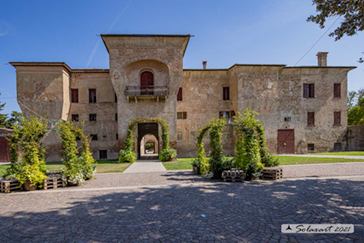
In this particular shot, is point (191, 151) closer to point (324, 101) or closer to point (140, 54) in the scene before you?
point (140, 54)

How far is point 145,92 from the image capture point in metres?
17.9

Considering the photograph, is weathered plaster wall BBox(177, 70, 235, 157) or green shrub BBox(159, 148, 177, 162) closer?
green shrub BBox(159, 148, 177, 162)

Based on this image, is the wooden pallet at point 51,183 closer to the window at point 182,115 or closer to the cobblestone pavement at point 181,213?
the cobblestone pavement at point 181,213

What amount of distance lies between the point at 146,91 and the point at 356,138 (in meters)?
24.1

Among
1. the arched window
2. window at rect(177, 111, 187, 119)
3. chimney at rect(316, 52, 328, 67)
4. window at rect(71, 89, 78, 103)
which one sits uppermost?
chimney at rect(316, 52, 328, 67)

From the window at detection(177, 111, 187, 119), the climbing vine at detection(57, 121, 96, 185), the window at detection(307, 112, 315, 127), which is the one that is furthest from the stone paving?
the window at detection(307, 112, 315, 127)

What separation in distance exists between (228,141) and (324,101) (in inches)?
467

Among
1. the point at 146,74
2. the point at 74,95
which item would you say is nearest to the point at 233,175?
the point at 146,74

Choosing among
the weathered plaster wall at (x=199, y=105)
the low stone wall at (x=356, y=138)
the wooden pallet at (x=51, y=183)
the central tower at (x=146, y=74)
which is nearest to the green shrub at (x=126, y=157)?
the central tower at (x=146, y=74)

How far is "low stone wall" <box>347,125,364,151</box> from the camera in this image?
67.1 ft

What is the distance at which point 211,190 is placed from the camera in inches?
264

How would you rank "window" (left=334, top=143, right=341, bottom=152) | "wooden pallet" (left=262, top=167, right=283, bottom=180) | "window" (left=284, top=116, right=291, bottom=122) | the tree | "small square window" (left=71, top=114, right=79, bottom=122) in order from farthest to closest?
"window" (left=334, top=143, right=341, bottom=152), "window" (left=284, top=116, right=291, bottom=122), "small square window" (left=71, top=114, right=79, bottom=122), "wooden pallet" (left=262, top=167, right=283, bottom=180), the tree

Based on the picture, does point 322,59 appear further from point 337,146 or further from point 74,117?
point 74,117

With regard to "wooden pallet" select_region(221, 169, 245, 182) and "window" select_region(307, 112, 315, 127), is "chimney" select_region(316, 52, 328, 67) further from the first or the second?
"wooden pallet" select_region(221, 169, 245, 182)
